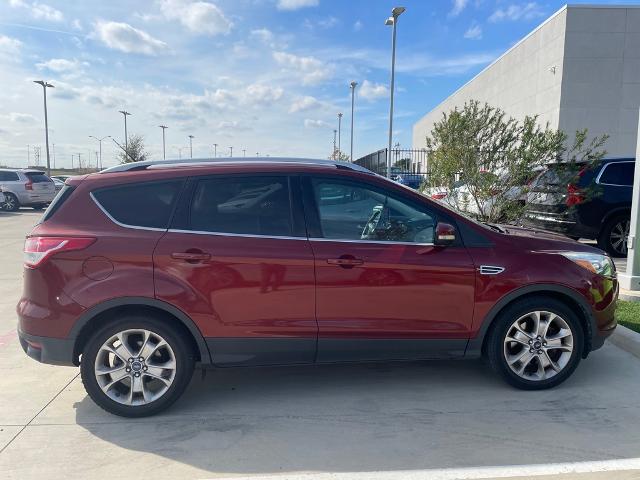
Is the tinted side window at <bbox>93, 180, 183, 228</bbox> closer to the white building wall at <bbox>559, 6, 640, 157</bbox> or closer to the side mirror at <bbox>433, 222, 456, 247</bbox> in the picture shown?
the side mirror at <bbox>433, 222, 456, 247</bbox>

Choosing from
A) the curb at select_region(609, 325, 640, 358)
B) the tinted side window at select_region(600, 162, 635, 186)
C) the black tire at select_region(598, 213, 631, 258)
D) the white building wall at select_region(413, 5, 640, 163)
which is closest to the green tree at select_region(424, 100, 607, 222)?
the tinted side window at select_region(600, 162, 635, 186)

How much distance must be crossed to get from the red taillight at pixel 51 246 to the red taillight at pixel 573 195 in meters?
6.66

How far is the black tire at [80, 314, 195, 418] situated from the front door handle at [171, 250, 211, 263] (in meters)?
0.48

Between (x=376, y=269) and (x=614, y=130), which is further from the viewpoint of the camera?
(x=614, y=130)

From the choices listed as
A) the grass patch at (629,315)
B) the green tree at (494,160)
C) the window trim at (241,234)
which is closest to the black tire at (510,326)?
the grass patch at (629,315)

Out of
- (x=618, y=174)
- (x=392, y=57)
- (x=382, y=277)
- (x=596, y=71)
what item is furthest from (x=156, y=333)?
(x=596, y=71)

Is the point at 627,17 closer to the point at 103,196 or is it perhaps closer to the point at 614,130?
the point at 614,130

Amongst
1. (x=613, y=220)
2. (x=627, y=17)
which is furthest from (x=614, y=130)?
(x=613, y=220)

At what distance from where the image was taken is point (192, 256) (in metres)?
3.47

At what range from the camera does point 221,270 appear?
3492 mm

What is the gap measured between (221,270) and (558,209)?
6442 mm

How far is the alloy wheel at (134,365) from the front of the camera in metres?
3.54

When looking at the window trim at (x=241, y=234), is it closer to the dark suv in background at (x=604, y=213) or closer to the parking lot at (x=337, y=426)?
the parking lot at (x=337, y=426)

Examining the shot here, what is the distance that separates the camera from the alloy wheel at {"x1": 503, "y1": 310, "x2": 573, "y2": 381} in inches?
152
